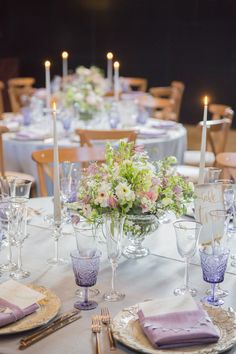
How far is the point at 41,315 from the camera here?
1.61m

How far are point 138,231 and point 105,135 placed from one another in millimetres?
2037

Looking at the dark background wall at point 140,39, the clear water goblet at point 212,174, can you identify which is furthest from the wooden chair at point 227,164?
the dark background wall at point 140,39

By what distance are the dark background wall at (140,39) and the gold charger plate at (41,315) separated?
7.20 m

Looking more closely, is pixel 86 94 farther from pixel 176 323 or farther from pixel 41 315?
pixel 176 323

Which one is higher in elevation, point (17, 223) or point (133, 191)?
point (133, 191)

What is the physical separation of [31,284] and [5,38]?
8.56 metres

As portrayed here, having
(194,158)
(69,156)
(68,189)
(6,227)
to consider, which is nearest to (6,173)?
(69,156)

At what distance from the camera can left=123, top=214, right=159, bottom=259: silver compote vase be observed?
6.39ft

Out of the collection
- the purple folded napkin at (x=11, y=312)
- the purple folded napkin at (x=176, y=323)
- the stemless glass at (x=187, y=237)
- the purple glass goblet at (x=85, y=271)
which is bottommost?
the purple folded napkin at (x=11, y=312)

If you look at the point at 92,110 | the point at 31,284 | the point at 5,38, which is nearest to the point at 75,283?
the point at 31,284

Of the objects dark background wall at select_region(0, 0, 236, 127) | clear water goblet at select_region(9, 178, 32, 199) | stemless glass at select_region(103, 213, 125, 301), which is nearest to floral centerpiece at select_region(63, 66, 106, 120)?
clear water goblet at select_region(9, 178, 32, 199)

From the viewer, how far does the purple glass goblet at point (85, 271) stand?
1.65m

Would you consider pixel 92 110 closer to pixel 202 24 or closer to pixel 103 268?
pixel 103 268

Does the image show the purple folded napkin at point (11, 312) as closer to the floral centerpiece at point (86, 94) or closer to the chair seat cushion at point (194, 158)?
the floral centerpiece at point (86, 94)
